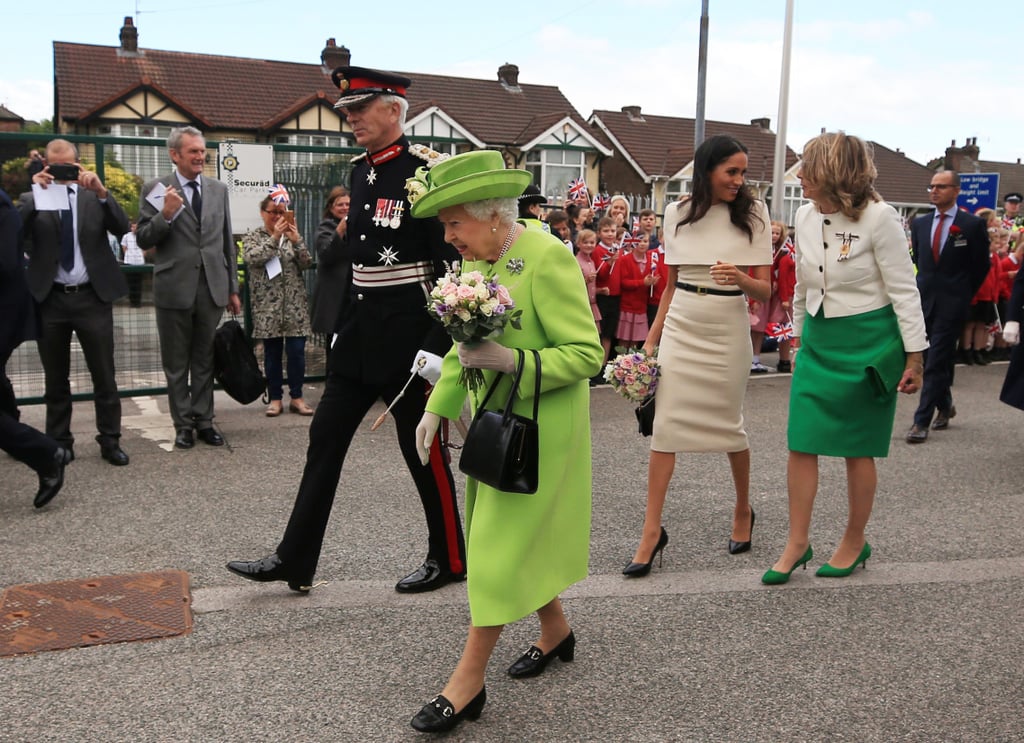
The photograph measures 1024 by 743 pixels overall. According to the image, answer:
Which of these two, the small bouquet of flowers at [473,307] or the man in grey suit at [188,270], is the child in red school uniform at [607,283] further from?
the small bouquet of flowers at [473,307]

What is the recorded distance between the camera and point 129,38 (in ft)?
124

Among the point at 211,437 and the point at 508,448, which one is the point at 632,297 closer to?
the point at 211,437

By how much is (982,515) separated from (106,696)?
494cm

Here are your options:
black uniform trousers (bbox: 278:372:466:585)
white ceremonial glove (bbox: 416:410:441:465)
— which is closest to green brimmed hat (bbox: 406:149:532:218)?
white ceremonial glove (bbox: 416:410:441:465)

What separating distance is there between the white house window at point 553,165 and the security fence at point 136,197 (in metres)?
30.8

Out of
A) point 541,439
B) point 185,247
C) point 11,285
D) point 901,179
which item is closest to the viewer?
point 541,439

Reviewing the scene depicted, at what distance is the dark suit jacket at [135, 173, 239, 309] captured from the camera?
7.23 m

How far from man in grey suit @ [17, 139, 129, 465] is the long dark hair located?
13.3ft

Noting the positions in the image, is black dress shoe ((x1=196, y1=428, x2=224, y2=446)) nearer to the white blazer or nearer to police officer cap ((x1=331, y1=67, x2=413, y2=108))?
police officer cap ((x1=331, y1=67, x2=413, y2=108))

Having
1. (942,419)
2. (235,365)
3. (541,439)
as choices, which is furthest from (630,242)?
(541,439)

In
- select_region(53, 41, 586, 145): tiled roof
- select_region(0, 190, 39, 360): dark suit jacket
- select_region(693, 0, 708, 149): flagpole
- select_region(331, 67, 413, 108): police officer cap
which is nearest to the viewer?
select_region(331, 67, 413, 108): police officer cap

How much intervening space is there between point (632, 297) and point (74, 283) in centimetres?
584

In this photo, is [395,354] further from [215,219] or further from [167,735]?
[215,219]

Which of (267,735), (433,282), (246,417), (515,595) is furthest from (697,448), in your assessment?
(246,417)
